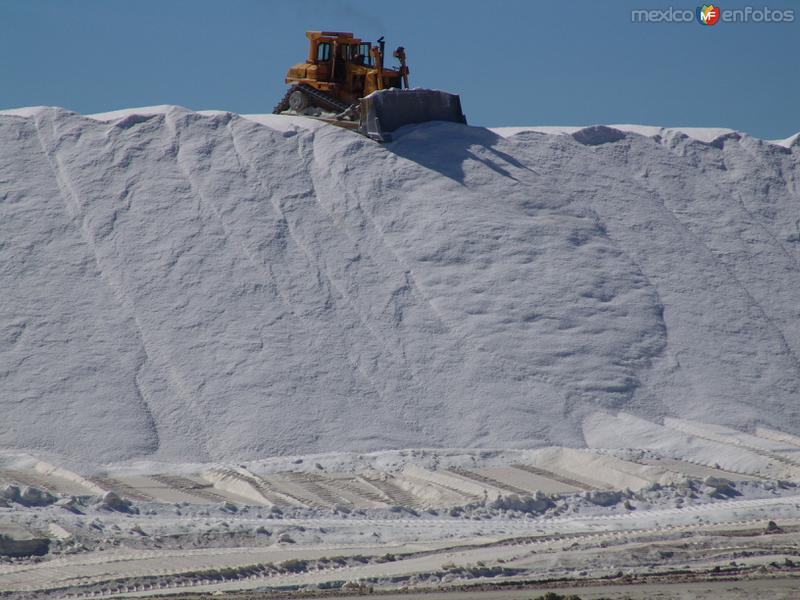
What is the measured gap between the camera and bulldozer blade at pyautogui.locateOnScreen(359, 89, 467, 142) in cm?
2773

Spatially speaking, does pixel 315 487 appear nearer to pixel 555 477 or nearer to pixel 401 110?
pixel 555 477

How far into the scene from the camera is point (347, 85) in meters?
30.5

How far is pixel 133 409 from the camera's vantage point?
2095 cm

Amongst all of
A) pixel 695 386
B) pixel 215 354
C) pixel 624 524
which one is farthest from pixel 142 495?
pixel 695 386

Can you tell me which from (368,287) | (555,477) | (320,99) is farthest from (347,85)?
(555,477)

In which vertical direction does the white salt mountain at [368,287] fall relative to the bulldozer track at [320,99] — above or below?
below

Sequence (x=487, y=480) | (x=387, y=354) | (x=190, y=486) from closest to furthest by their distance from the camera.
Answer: (x=190, y=486)
(x=487, y=480)
(x=387, y=354)

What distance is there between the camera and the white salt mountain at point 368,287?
2119 cm

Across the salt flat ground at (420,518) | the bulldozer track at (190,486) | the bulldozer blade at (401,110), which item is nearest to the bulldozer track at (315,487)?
the salt flat ground at (420,518)

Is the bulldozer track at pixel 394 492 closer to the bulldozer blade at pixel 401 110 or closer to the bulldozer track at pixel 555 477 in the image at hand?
the bulldozer track at pixel 555 477

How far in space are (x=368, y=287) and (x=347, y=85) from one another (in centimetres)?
796

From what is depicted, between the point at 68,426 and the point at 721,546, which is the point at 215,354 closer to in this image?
the point at 68,426

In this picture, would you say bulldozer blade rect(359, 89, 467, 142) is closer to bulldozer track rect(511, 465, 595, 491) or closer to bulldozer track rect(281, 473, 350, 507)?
bulldozer track rect(511, 465, 595, 491)

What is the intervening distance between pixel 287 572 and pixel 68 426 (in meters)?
6.91
